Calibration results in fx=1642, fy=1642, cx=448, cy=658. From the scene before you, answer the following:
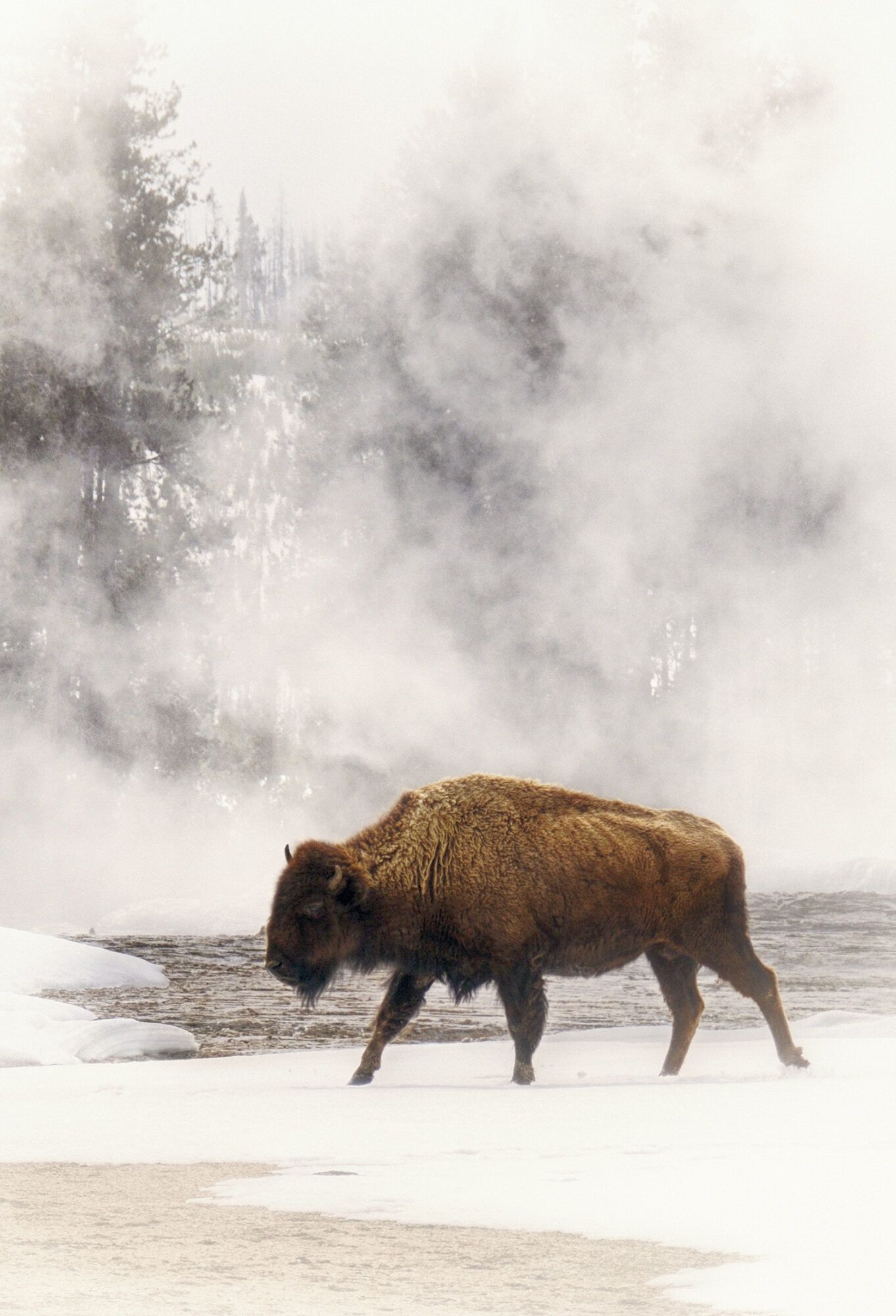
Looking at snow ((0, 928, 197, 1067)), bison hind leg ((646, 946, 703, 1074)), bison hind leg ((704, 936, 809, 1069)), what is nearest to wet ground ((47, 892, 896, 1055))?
snow ((0, 928, 197, 1067))

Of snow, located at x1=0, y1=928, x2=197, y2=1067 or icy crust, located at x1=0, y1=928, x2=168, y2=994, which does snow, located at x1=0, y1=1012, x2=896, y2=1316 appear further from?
icy crust, located at x1=0, y1=928, x2=168, y2=994

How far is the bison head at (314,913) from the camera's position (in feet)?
21.7

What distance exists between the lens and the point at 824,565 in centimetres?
2617

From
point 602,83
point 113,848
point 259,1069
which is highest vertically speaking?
point 602,83

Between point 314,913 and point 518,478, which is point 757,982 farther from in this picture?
point 518,478

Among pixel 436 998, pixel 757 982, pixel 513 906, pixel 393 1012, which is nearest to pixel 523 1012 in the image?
pixel 513 906

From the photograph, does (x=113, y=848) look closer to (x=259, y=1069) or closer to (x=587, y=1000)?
(x=587, y=1000)

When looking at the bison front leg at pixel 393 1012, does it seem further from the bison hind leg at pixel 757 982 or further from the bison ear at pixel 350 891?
the bison hind leg at pixel 757 982

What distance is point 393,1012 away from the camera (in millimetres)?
6723

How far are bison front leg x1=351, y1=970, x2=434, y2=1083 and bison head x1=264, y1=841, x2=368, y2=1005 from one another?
0.25 m

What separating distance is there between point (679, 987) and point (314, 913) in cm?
160

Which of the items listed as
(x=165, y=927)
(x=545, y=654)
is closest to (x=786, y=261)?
(x=545, y=654)

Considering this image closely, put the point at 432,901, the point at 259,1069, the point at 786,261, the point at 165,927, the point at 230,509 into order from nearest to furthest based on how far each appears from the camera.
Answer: the point at 432,901 < the point at 259,1069 < the point at 165,927 < the point at 786,261 < the point at 230,509

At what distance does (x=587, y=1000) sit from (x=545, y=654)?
13.7 m
